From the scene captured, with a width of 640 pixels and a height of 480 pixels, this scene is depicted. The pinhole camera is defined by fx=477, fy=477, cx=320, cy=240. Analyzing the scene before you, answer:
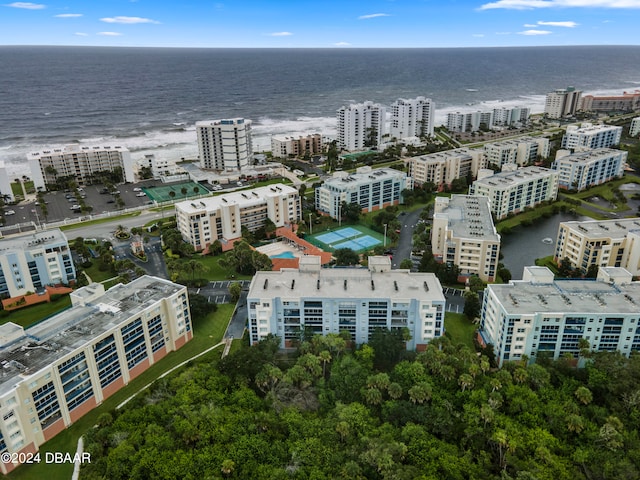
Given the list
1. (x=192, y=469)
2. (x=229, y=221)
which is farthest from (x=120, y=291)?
(x=229, y=221)

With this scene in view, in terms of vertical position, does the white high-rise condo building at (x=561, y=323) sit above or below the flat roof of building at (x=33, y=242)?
below

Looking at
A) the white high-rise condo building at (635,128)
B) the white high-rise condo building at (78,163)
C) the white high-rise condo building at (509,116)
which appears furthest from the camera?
the white high-rise condo building at (509,116)

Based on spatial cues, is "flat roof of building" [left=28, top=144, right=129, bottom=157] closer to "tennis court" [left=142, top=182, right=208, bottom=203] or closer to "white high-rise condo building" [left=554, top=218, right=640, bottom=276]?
"tennis court" [left=142, top=182, right=208, bottom=203]

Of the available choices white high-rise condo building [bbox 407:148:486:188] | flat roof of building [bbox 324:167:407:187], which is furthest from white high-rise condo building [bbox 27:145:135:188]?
white high-rise condo building [bbox 407:148:486:188]

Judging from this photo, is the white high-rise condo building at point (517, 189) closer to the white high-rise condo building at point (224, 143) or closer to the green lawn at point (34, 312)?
the white high-rise condo building at point (224, 143)

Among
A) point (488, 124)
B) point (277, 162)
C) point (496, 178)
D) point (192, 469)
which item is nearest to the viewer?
point (192, 469)

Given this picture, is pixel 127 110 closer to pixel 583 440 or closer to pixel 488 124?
pixel 488 124

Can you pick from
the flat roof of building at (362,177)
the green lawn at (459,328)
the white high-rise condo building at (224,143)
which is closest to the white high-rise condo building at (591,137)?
the flat roof of building at (362,177)
